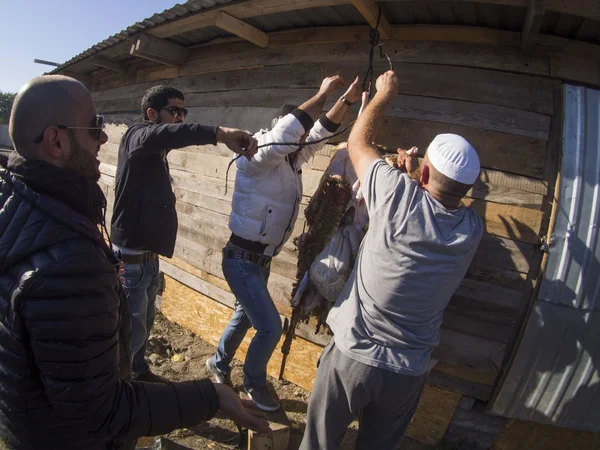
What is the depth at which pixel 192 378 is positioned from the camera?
4348mm

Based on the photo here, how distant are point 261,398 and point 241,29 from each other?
3447 millimetres

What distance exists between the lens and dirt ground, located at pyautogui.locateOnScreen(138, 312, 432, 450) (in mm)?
3422

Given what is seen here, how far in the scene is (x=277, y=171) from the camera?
303 cm

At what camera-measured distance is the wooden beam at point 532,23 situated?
2.58 m

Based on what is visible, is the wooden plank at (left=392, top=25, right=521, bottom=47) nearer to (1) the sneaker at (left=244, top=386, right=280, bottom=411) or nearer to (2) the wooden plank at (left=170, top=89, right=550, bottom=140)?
(2) the wooden plank at (left=170, top=89, right=550, bottom=140)

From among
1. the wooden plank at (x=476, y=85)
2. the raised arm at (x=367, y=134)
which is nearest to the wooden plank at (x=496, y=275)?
the wooden plank at (x=476, y=85)

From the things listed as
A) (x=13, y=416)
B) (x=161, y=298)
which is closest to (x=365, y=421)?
(x=13, y=416)

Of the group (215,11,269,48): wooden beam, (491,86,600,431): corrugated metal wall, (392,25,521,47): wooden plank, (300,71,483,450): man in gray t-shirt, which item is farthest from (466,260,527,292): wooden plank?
(215,11,269,48): wooden beam

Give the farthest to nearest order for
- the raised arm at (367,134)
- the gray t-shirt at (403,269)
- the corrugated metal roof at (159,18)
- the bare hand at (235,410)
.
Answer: the corrugated metal roof at (159,18)
the raised arm at (367,134)
the gray t-shirt at (403,269)
the bare hand at (235,410)

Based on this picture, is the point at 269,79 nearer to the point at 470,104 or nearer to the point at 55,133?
the point at 470,104

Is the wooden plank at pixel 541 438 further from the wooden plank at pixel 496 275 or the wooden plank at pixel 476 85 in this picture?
the wooden plank at pixel 476 85

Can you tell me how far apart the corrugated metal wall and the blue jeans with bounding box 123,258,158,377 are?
303 cm

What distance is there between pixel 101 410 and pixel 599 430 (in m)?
3.68

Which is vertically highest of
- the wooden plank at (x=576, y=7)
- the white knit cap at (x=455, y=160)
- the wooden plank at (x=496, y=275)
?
the wooden plank at (x=576, y=7)
